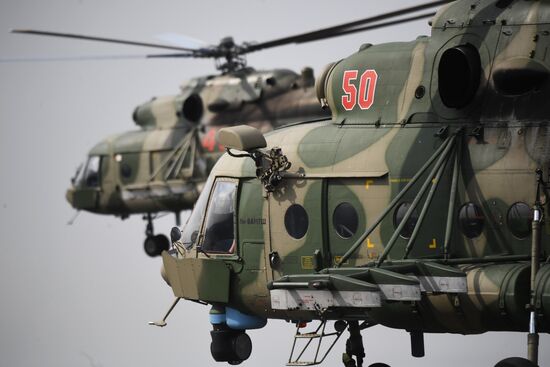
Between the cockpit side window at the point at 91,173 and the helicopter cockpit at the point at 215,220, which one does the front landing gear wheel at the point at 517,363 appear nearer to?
the helicopter cockpit at the point at 215,220

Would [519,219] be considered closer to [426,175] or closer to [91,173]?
[426,175]

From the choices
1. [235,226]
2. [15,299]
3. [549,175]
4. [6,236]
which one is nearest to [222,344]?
[235,226]

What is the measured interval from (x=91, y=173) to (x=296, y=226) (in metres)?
18.2

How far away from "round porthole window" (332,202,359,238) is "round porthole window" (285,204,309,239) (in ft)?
1.25

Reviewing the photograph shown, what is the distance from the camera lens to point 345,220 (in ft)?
49.9

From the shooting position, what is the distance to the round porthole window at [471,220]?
14289 mm

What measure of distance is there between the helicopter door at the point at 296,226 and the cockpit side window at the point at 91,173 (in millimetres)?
17642

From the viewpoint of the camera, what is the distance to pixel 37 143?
46188 millimetres

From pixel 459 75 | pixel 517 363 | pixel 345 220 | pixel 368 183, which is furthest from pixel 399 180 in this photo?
pixel 517 363

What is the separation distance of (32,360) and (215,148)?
749cm

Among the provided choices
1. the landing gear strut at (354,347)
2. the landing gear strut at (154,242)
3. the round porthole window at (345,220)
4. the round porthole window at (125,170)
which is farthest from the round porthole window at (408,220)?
the landing gear strut at (154,242)

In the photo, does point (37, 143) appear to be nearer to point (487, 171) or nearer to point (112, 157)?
point (112, 157)

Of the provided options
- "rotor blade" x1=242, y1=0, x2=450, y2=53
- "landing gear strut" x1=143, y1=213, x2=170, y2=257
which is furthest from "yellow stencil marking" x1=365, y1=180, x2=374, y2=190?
"landing gear strut" x1=143, y1=213, x2=170, y2=257

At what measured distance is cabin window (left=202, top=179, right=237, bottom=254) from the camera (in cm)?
1638
